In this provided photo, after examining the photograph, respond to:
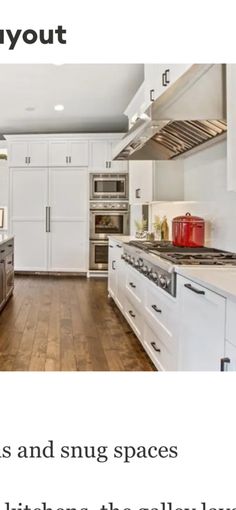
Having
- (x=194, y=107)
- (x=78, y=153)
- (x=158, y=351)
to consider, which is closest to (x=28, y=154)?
(x=78, y=153)

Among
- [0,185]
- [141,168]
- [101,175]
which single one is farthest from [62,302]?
[0,185]

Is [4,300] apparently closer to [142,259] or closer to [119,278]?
[119,278]

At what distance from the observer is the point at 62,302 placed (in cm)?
490

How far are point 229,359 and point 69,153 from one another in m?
5.82

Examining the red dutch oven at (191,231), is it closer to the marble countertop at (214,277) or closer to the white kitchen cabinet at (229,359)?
the marble countertop at (214,277)

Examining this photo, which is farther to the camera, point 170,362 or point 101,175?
point 101,175

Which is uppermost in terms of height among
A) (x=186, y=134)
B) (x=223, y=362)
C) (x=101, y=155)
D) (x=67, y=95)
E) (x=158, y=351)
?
(x=67, y=95)

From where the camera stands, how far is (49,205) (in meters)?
6.96

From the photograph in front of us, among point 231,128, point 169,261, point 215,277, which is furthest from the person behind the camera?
point 169,261

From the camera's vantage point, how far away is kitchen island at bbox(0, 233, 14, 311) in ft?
14.2

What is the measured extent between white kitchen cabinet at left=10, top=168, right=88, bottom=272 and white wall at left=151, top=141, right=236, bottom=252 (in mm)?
3299

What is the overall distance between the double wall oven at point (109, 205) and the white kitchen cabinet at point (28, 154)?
0.90 metres

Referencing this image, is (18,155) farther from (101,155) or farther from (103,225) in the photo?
(103,225)

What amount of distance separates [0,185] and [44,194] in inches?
50.7
